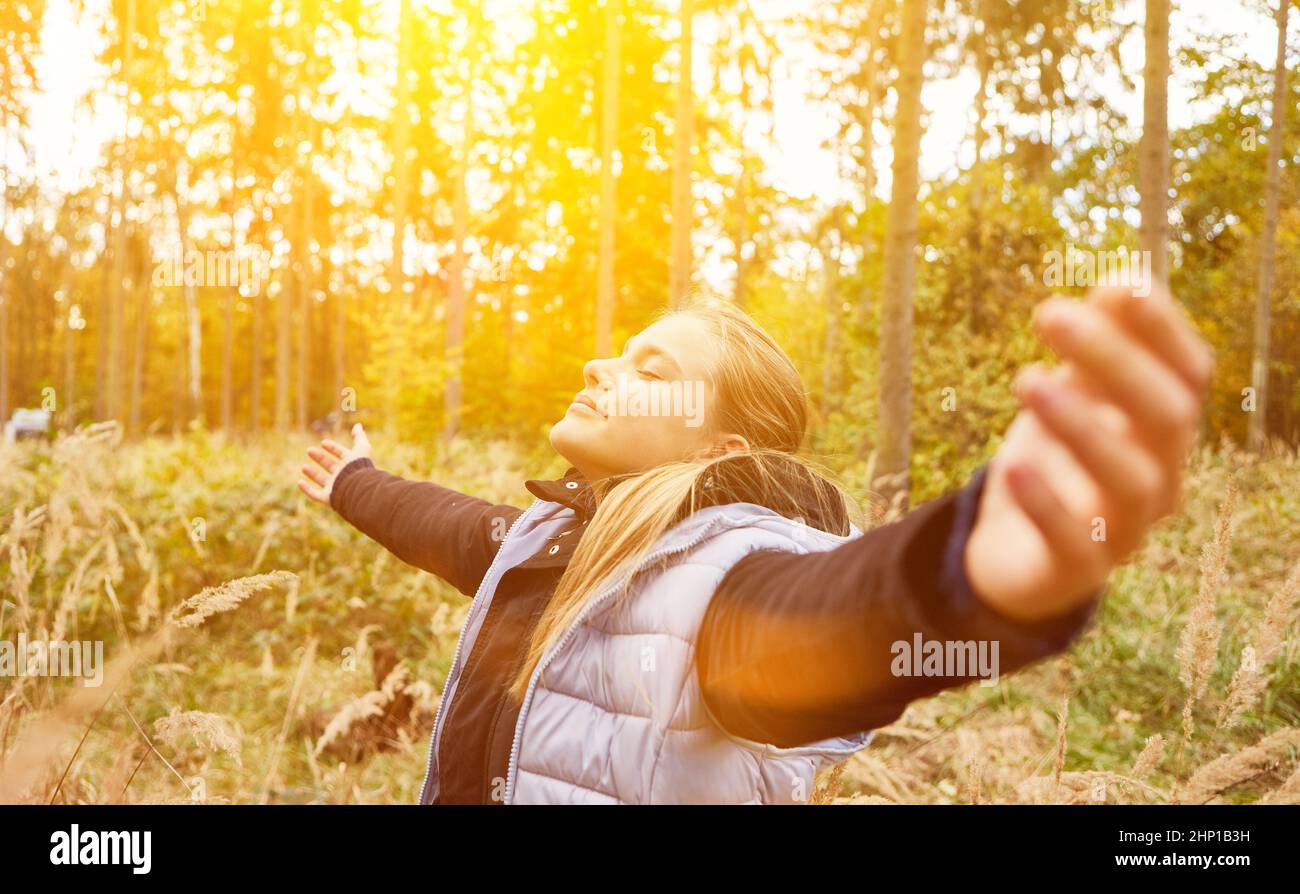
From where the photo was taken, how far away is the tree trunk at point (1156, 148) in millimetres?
6469

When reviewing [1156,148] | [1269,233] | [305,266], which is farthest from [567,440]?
[305,266]

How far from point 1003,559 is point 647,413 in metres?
1.04

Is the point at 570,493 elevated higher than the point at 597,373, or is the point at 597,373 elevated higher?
the point at 597,373

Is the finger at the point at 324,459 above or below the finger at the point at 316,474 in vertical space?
above

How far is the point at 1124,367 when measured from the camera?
64 centimetres

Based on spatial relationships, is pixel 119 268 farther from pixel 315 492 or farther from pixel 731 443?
pixel 731 443

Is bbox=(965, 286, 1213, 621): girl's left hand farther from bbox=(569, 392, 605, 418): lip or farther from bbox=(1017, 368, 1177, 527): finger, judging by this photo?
bbox=(569, 392, 605, 418): lip

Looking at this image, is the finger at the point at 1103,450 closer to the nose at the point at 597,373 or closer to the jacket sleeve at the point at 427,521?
the nose at the point at 597,373

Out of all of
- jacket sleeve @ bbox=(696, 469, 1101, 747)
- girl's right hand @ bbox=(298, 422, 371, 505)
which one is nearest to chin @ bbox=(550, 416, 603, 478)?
jacket sleeve @ bbox=(696, 469, 1101, 747)

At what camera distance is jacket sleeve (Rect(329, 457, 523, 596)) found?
218 cm

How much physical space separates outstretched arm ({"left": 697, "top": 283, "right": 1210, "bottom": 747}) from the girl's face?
543 millimetres

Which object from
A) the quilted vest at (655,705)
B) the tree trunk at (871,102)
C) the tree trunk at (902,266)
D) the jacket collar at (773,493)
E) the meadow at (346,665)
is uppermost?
the tree trunk at (871,102)

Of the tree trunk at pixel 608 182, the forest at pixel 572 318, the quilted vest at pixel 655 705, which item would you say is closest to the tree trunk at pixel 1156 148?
the forest at pixel 572 318
